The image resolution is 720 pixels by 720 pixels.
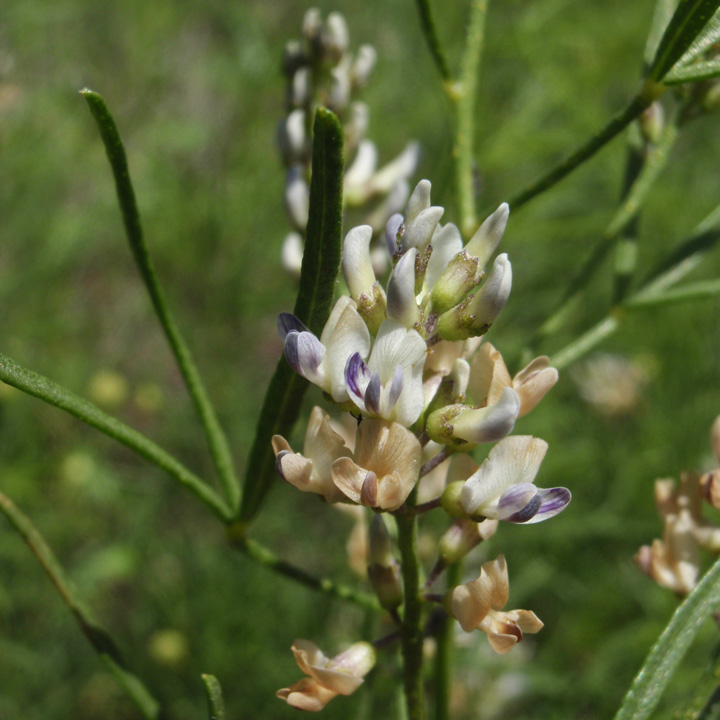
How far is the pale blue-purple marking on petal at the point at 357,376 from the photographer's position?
49 centimetres

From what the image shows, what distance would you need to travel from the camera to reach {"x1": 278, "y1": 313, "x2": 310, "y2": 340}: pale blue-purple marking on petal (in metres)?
0.51

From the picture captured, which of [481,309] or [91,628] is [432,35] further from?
[91,628]

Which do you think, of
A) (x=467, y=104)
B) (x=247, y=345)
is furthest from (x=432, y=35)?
(x=247, y=345)

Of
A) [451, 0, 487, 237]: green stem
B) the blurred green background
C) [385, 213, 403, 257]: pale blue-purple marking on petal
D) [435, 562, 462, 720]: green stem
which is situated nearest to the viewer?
[385, 213, 403, 257]: pale blue-purple marking on petal

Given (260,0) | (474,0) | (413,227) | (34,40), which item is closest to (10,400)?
(34,40)

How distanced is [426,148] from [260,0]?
1.80m

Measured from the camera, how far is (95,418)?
21.5 inches

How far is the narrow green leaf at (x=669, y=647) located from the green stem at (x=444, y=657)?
0.65 ft

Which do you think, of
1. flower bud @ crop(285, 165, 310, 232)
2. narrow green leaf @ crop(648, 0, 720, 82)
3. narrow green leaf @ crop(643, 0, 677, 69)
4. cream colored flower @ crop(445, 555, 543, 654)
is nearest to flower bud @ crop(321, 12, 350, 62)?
flower bud @ crop(285, 165, 310, 232)

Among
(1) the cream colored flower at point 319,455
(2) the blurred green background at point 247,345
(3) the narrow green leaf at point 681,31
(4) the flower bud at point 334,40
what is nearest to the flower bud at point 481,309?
(1) the cream colored flower at point 319,455

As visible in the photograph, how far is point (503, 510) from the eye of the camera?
1.64 feet

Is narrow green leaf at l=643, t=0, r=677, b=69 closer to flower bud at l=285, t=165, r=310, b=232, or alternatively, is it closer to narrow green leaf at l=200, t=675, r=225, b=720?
flower bud at l=285, t=165, r=310, b=232

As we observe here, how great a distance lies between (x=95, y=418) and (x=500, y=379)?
283 mm

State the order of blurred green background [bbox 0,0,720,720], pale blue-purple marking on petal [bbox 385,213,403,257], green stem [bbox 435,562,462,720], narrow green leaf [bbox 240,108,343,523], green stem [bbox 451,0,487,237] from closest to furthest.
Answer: narrow green leaf [bbox 240,108,343,523], pale blue-purple marking on petal [bbox 385,213,403,257], green stem [bbox 435,562,462,720], green stem [bbox 451,0,487,237], blurred green background [bbox 0,0,720,720]
